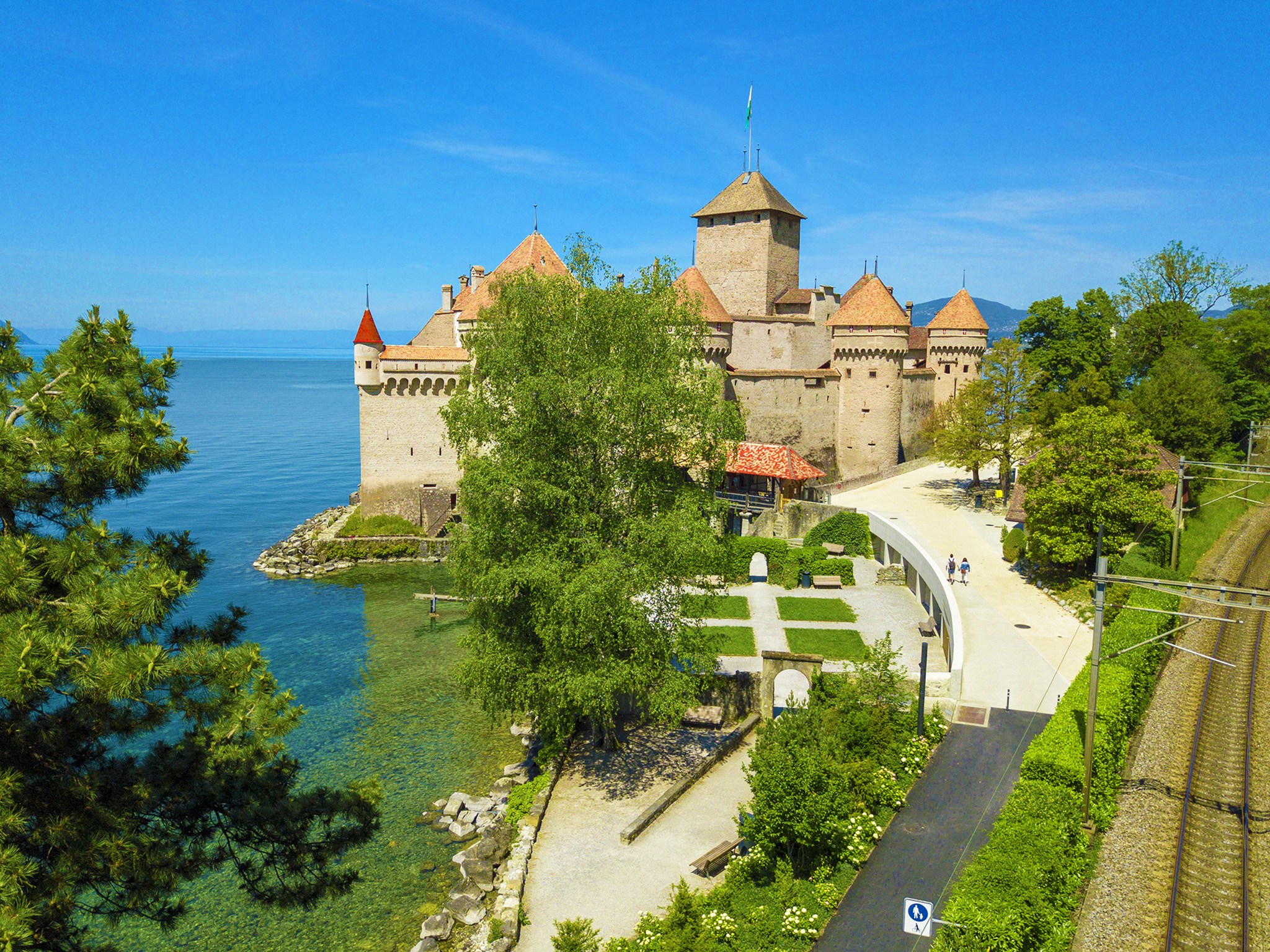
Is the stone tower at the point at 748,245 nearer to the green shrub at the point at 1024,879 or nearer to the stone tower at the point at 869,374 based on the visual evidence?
the stone tower at the point at 869,374

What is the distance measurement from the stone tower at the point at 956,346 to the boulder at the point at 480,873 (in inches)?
1869

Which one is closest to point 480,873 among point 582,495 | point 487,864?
point 487,864

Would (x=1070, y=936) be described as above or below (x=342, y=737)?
above

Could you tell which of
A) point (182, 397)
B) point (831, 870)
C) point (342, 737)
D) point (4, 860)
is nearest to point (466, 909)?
point (831, 870)

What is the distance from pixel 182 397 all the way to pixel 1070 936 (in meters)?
199

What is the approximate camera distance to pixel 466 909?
17.5 m

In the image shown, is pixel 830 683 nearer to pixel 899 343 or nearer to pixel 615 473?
pixel 615 473

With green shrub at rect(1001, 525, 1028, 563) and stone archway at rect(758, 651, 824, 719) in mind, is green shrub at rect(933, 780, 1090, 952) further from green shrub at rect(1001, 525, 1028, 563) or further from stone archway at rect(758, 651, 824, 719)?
green shrub at rect(1001, 525, 1028, 563)

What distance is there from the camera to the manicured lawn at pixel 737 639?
2938 cm

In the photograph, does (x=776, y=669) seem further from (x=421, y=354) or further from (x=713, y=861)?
(x=421, y=354)

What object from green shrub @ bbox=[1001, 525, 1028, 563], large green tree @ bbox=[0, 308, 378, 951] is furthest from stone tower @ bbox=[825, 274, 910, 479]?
large green tree @ bbox=[0, 308, 378, 951]

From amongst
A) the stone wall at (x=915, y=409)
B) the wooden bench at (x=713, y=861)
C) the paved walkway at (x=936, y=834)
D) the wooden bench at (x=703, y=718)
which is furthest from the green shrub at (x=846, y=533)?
the wooden bench at (x=713, y=861)

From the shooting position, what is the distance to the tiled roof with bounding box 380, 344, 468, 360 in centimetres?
4791

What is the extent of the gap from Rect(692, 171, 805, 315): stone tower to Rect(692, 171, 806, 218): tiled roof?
0.05 meters
